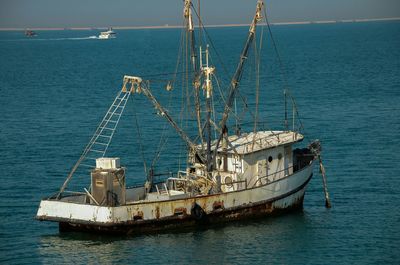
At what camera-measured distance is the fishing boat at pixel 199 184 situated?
38.2 metres

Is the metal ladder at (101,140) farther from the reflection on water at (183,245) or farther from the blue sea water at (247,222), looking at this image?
the reflection on water at (183,245)

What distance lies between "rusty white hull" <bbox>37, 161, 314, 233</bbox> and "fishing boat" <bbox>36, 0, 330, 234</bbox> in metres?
0.04

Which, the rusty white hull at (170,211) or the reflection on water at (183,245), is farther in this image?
the rusty white hull at (170,211)

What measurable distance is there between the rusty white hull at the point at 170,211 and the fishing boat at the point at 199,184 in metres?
0.04

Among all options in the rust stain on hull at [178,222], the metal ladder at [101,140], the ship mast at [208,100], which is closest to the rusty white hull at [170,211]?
the rust stain on hull at [178,222]

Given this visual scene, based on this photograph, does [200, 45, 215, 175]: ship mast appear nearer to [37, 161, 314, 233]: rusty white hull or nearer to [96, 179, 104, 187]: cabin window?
[37, 161, 314, 233]: rusty white hull

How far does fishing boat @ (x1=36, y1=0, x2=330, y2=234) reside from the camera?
1503 inches

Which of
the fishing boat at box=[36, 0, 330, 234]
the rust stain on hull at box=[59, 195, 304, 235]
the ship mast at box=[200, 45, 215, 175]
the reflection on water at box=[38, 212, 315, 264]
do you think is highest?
the ship mast at box=[200, 45, 215, 175]

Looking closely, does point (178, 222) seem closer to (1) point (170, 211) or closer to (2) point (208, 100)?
(1) point (170, 211)

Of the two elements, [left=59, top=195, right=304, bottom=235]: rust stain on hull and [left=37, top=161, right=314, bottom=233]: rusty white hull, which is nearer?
[left=37, top=161, right=314, bottom=233]: rusty white hull

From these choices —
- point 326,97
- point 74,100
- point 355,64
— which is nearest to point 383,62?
point 355,64

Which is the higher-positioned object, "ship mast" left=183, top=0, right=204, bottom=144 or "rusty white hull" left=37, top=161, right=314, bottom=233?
"ship mast" left=183, top=0, right=204, bottom=144

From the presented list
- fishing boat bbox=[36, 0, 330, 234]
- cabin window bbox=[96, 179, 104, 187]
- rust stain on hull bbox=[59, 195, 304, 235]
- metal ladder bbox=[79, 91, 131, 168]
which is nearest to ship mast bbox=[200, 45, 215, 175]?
fishing boat bbox=[36, 0, 330, 234]

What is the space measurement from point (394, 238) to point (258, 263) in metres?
6.72
